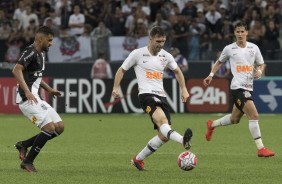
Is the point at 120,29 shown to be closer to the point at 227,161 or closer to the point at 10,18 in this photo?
the point at 10,18

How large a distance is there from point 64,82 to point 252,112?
12.1 m

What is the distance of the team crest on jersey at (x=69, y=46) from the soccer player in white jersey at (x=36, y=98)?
50.7 feet

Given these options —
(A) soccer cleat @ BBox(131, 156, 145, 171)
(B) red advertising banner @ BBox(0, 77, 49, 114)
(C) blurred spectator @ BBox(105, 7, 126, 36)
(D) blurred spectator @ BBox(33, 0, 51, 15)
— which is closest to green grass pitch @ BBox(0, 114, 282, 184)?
(A) soccer cleat @ BBox(131, 156, 145, 171)

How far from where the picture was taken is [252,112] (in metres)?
15.1

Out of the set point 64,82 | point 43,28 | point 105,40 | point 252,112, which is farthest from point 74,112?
point 43,28

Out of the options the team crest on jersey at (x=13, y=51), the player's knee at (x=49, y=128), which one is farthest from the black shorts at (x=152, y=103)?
the team crest on jersey at (x=13, y=51)

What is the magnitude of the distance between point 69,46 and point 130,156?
545 inches

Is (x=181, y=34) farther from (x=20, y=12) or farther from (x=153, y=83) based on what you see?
(x=153, y=83)

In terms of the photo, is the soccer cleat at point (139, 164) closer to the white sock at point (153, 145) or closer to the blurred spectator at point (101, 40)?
the white sock at point (153, 145)

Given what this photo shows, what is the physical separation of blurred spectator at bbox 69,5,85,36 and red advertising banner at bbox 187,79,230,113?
176 inches

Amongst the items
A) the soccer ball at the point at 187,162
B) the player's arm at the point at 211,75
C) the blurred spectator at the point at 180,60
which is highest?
the player's arm at the point at 211,75

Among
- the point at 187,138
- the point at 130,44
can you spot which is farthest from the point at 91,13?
the point at 187,138

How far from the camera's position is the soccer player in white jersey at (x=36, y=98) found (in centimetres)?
1227

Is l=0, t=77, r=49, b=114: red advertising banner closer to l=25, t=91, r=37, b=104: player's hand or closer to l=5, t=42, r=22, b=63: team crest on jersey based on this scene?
l=5, t=42, r=22, b=63: team crest on jersey
